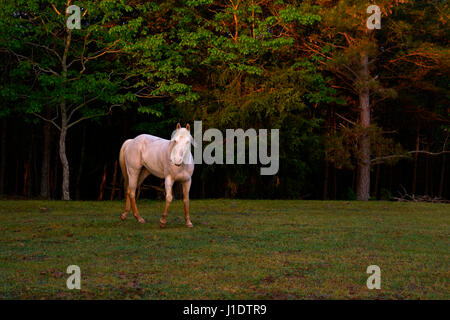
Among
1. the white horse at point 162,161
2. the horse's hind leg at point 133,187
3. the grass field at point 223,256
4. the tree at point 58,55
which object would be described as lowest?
the grass field at point 223,256

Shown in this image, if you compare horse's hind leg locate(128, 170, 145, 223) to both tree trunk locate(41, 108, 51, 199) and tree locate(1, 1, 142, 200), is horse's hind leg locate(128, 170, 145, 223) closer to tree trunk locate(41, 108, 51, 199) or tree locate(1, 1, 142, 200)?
tree locate(1, 1, 142, 200)

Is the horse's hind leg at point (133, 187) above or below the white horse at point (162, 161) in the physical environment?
below

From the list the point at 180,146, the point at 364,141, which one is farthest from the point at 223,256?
the point at 364,141

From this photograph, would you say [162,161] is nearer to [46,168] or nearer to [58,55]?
[58,55]

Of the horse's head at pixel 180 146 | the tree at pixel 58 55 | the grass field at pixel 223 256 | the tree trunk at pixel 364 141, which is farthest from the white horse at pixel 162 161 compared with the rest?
the tree trunk at pixel 364 141

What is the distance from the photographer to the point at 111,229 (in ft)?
41.4

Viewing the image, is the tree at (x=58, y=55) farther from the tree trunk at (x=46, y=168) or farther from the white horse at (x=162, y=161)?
the white horse at (x=162, y=161)

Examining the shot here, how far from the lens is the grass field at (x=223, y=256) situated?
6.95 m

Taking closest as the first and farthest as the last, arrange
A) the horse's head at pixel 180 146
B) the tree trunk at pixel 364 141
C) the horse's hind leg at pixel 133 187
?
the horse's head at pixel 180 146
the horse's hind leg at pixel 133 187
the tree trunk at pixel 364 141

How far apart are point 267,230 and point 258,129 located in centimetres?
1595

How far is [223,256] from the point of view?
930 centimetres

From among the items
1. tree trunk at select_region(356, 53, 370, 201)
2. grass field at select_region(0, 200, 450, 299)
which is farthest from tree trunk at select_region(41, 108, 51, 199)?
tree trunk at select_region(356, 53, 370, 201)

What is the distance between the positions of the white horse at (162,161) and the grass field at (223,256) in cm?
79
